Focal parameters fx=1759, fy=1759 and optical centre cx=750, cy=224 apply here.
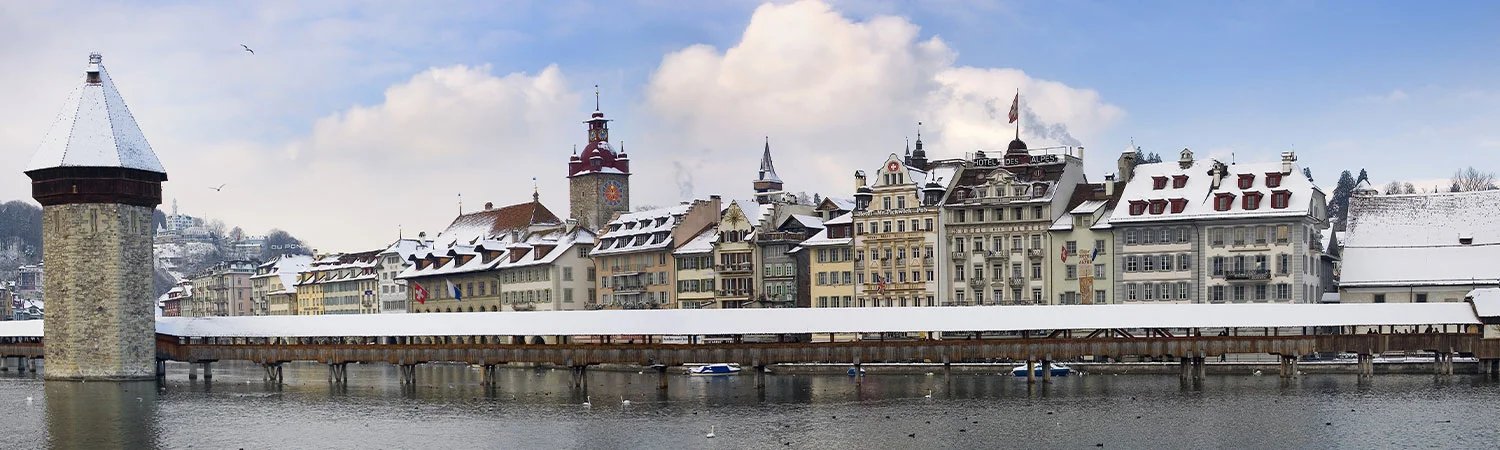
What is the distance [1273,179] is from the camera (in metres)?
83.1

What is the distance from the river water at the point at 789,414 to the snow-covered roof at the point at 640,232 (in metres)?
33.0

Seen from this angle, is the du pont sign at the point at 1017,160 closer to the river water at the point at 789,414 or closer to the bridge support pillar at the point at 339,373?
the river water at the point at 789,414

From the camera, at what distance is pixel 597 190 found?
132000mm

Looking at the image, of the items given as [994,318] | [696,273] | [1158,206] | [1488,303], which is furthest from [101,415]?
[1488,303]

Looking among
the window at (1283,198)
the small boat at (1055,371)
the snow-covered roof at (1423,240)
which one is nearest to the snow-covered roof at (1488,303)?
the snow-covered roof at (1423,240)

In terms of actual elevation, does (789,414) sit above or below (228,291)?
below

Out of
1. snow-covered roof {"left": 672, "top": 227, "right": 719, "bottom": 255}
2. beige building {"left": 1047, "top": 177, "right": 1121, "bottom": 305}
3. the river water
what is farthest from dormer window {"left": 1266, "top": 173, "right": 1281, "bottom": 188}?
snow-covered roof {"left": 672, "top": 227, "right": 719, "bottom": 255}

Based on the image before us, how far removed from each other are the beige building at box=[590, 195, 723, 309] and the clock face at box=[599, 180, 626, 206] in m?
19.1

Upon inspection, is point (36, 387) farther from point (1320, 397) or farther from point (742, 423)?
point (1320, 397)

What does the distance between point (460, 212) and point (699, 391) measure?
8527 centimetres

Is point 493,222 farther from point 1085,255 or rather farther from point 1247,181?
point 1247,181

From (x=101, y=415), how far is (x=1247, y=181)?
52396mm

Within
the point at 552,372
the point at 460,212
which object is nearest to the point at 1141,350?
the point at 552,372

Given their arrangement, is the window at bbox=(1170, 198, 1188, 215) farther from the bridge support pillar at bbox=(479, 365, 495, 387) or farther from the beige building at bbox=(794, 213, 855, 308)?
the bridge support pillar at bbox=(479, 365, 495, 387)
